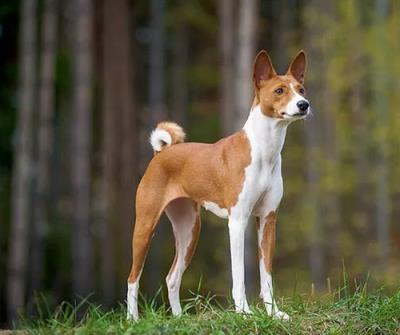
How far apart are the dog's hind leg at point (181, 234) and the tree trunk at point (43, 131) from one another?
11897mm

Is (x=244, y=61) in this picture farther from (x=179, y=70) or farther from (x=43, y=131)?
(x=179, y=70)

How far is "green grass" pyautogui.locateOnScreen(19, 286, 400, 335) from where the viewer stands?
589cm

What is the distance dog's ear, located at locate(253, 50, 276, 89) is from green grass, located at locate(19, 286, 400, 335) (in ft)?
5.16

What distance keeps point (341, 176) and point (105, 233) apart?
19.6ft

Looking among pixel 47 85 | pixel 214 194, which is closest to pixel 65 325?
pixel 214 194

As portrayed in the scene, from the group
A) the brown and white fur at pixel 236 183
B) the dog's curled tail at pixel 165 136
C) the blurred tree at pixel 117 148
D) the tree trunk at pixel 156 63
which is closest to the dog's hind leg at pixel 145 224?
the brown and white fur at pixel 236 183

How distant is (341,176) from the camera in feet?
74.7

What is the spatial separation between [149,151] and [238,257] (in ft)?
64.3

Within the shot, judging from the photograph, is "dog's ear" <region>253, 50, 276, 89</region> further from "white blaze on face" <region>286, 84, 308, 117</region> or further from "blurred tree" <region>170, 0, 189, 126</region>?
"blurred tree" <region>170, 0, 189, 126</region>

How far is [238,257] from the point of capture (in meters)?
6.41

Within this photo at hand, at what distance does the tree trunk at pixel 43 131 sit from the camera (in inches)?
736

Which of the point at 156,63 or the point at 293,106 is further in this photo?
the point at 156,63

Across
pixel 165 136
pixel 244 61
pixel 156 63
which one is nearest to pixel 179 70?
pixel 156 63

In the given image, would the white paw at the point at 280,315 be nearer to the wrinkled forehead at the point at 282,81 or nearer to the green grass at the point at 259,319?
the green grass at the point at 259,319
